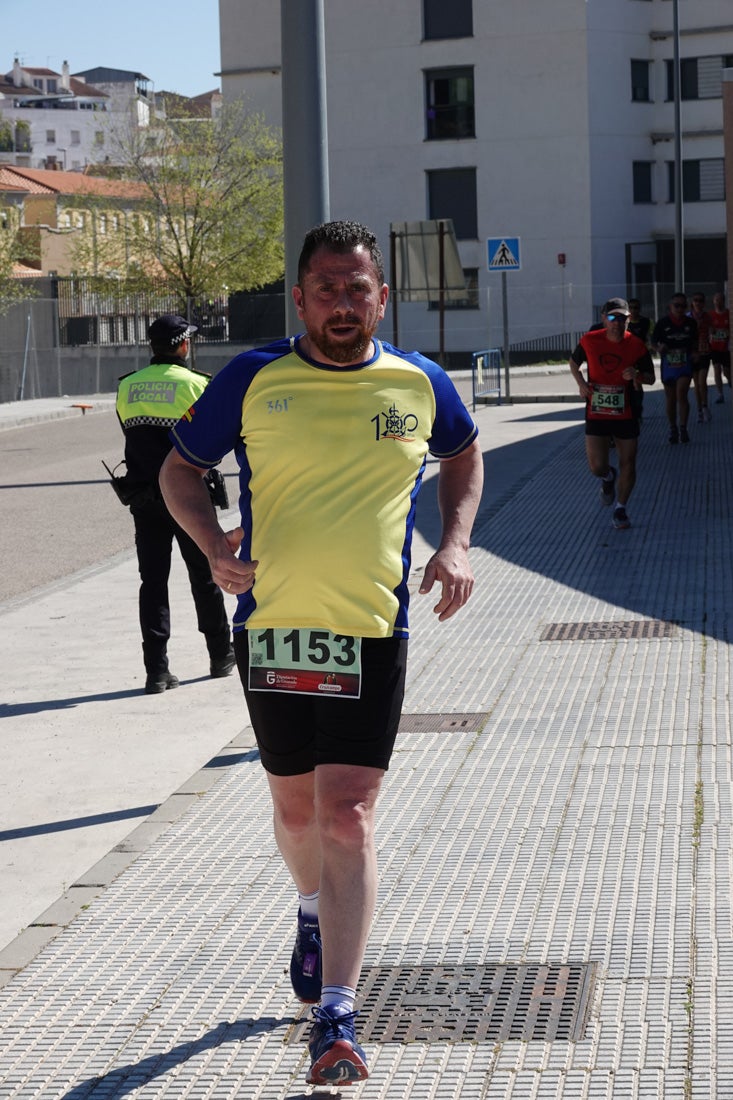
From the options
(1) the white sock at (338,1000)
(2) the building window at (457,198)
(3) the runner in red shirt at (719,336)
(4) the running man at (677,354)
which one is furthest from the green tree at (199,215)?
(1) the white sock at (338,1000)

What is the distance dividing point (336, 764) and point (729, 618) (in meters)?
5.99

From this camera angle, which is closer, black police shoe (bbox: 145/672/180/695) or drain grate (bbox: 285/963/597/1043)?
drain grate (bbox: 285/963/597/1043)

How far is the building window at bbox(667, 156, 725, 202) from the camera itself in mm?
57406

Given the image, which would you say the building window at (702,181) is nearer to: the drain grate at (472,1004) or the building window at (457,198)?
the building window at (457,198)

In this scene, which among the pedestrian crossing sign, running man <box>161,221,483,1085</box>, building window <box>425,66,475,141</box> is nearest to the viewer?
running man <box>161,221,483,1085</box>

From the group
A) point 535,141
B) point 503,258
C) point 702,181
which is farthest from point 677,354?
point 702,181

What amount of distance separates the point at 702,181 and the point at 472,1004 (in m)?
56.0

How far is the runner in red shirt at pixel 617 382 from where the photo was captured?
13156 millimetres

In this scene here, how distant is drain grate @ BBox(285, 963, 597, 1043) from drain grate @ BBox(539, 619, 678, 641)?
4.85 m

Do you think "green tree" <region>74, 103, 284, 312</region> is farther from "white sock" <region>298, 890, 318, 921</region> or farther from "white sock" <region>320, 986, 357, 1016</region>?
"white sock" <region>320, 986, 357, 1016</region>

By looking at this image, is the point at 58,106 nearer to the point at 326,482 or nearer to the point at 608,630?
the point at 608,630

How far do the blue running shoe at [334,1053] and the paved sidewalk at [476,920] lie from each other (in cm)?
13

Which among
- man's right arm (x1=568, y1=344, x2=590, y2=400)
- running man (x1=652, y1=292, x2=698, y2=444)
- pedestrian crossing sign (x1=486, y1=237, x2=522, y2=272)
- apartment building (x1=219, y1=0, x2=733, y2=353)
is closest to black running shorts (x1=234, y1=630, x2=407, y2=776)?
man's right arm (x1=568, y1=344, x2=590, y2=400)

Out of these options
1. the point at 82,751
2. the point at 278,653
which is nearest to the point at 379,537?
the point at 278,653
